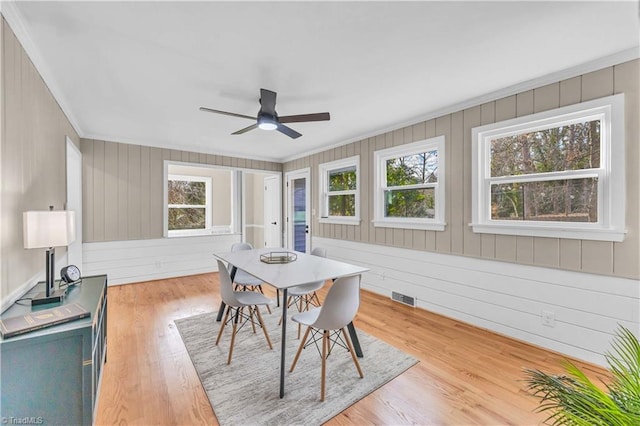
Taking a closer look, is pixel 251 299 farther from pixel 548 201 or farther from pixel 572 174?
pixel 572 174

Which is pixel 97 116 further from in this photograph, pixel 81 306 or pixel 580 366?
pixel 580 366

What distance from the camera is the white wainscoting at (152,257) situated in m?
4.32

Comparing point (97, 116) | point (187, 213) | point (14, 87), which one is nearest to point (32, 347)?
point (14, 87)

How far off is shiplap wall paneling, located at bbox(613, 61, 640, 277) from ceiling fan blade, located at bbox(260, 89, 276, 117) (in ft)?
9.14

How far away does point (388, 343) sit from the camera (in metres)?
2.59

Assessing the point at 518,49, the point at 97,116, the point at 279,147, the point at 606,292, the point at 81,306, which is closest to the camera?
the point at 81,306

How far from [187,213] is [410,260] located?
15.8 feet

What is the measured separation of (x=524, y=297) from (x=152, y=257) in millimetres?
5340

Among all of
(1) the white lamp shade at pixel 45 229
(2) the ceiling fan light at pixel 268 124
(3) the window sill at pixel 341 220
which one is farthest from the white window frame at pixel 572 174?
(1) the white lamp shade at pixel 45 229

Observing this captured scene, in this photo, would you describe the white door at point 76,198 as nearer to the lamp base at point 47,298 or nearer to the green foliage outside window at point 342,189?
the lamp base at point 47,298

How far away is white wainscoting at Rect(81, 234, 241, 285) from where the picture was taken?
4316mm

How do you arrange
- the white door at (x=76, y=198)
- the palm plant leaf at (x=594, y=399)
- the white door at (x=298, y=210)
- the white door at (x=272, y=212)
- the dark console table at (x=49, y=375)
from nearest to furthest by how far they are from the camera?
the palm plant leaf at (x=594, y=399)
the dark console table at (x=49, y=375)
the white door at (x=76, y=198)
the white door at (x=298, y=210)
the white door at (x=272, y=212)

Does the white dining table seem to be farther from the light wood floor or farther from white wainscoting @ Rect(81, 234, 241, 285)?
white wainscoting @ Rect(81, 234, 241, 285)

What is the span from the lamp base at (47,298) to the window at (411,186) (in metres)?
3.45
